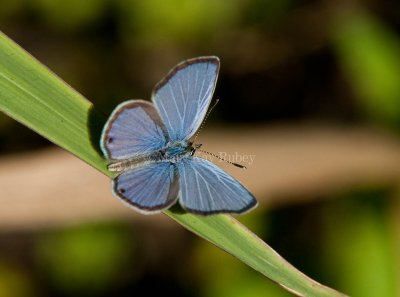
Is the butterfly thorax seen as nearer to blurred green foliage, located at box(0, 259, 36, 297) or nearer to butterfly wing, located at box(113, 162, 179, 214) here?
butterfly wing, located at box(113, 162, 179, 214)

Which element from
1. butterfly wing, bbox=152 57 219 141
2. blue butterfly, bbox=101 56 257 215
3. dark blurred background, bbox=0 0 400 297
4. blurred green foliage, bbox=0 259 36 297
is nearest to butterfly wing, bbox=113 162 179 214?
blue butterfly, bbox=101 56 257 215

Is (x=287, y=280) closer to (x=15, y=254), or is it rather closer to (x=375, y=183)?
(x=375, y=183)

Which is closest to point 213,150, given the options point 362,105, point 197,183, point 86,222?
point 86,222

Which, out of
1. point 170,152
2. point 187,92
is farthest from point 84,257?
point 187,92

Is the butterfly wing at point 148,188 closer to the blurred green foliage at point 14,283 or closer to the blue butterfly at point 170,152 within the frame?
the blue butterfly at point 170,152

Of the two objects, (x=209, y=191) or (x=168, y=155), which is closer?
(x=209, y=191)

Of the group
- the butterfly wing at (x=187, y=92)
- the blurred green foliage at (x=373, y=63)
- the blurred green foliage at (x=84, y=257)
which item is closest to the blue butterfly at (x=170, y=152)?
the butterfly wing at (x=187, y=92)

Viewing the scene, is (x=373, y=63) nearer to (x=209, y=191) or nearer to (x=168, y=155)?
(x=168, y=155)
